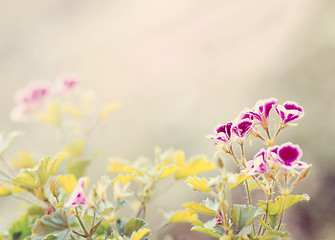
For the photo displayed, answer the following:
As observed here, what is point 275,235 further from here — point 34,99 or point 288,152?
point 34,99

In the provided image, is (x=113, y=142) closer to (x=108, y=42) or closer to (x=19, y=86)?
(x=108, y=42)

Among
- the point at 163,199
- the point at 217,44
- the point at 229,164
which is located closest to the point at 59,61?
the point at 217,44

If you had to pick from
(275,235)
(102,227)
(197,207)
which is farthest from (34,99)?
(275,235)

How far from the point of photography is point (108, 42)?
7.41 ft

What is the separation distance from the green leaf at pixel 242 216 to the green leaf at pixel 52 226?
0.80ft

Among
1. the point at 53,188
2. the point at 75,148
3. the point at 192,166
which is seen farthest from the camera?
the point at 75,148

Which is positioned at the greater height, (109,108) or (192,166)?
(109,108)

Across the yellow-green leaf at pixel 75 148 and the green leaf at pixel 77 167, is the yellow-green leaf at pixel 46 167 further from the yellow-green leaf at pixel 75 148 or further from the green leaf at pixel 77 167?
the yellow-green leaf at pixel 75 148

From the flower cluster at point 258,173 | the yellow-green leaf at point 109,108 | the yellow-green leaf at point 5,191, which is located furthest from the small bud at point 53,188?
the yellow-green leaf at point 109,108

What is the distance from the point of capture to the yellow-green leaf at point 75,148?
0.99m

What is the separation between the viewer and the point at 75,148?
993mm

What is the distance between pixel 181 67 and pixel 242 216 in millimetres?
1451

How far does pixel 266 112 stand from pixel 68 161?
0.55m

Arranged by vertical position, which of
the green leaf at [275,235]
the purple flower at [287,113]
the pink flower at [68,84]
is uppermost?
the pink flower at [68,84]
